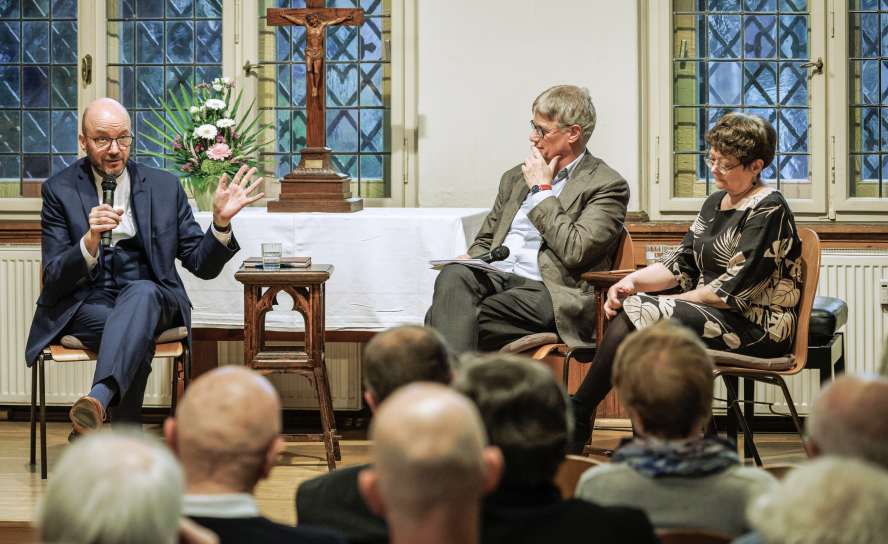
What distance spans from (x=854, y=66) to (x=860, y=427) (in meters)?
3.46

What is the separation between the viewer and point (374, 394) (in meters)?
1.66

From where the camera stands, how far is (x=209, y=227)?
3385 mm

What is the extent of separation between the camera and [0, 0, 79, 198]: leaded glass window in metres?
4.49

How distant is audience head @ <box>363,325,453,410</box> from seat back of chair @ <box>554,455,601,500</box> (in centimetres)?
25

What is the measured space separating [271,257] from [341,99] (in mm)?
1409

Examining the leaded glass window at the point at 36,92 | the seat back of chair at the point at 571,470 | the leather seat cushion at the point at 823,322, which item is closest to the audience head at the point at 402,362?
the seat back of chair at the point at 571,470

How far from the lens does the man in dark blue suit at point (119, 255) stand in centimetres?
311

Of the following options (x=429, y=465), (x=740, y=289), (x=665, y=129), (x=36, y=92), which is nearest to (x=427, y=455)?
(x=429, y=465)

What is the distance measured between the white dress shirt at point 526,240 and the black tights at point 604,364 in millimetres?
493

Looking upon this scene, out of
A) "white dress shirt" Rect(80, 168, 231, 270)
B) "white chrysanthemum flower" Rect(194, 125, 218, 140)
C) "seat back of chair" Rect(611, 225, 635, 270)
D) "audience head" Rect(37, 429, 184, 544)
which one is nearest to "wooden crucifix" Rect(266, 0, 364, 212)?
"white chrysanthemum flower" Rect(194, 125, 218, 140)

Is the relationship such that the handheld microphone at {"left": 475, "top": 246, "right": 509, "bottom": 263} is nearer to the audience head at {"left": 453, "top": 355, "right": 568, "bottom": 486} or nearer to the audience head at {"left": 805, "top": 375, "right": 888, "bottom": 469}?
the audience head at {"left": 453, "top": 355, "right": 568, "bottom": 486}

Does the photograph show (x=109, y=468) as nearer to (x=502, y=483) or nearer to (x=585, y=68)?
(x=502, y=483)

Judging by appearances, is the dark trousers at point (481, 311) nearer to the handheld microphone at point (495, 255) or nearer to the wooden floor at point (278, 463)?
the handheld microphone at point (495, 255)

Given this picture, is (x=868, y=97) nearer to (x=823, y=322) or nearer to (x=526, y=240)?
(x=823, y=322)
